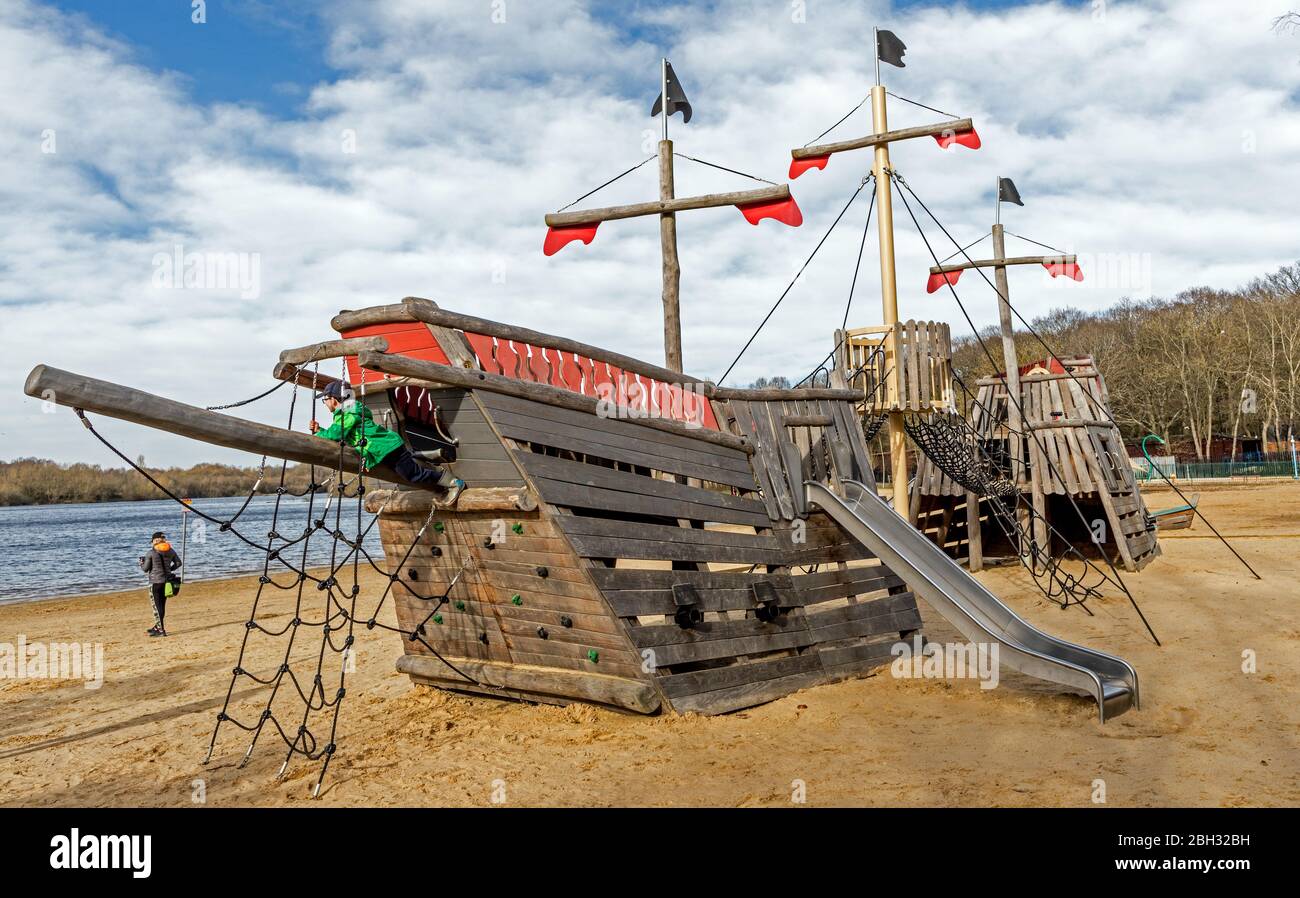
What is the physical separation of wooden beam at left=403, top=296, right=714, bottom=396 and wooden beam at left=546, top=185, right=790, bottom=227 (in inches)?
119

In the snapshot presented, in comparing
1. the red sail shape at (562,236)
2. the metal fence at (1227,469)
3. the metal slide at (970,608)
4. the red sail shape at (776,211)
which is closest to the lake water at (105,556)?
the red sail shape at (562,236)

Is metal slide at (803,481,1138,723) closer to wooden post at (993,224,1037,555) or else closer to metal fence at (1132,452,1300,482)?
wooden post at (993,224,1037,555)

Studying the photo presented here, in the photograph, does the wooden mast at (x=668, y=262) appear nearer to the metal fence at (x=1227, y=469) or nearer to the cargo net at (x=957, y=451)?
the cargo net at (x=957, y=451)

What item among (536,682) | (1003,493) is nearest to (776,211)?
(536,682)

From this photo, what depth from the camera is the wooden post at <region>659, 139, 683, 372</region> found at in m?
9.83

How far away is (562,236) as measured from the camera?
10281mm

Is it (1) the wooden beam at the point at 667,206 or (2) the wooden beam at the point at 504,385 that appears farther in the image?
(1) the wooden beam at the point at 667,206

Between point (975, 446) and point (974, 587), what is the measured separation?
7.57 metres

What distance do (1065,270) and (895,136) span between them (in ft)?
19.9

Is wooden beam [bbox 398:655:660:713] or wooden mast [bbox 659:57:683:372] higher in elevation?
wooden mast [bbox 659:57:683:372]

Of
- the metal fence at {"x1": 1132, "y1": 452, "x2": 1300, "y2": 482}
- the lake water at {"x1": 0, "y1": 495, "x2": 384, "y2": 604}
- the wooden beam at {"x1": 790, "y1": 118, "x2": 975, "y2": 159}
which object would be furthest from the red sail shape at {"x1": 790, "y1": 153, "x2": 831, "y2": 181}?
the metal fence at {"x1": 1132, "y1": 452, "x2": 1300, "y2": 482}

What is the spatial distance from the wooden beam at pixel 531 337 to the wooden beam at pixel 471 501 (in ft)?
3.66

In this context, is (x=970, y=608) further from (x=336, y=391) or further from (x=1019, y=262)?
(x=1019, y=262)

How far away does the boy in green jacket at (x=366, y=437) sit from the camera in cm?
594
